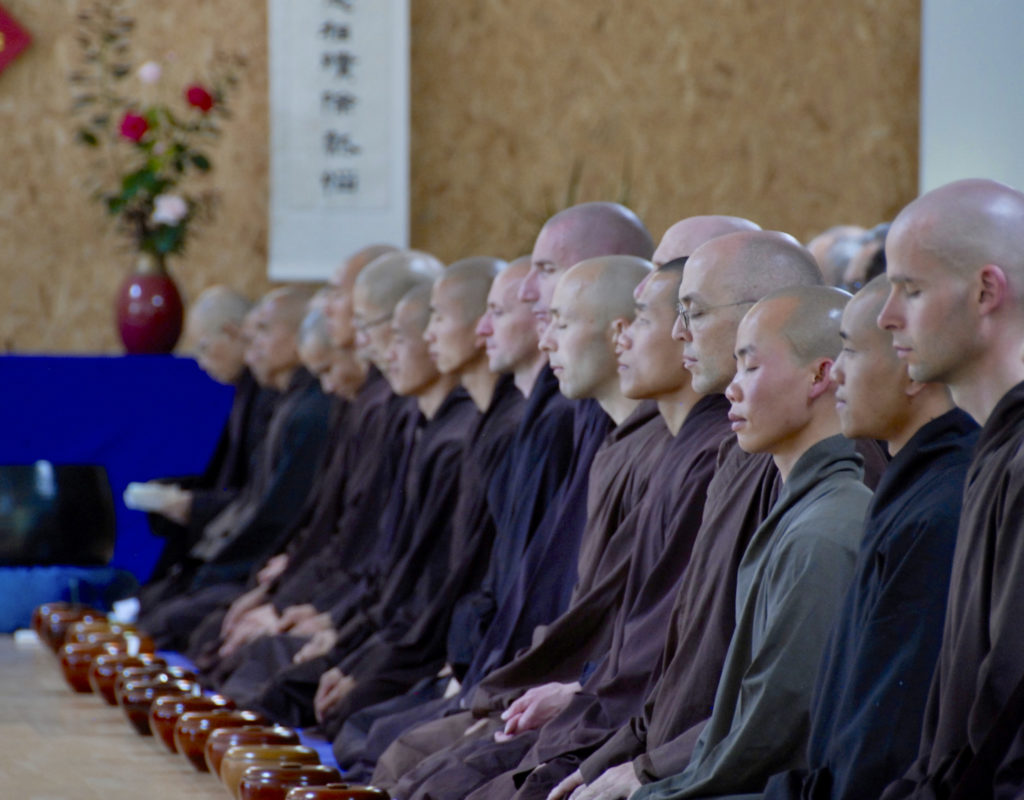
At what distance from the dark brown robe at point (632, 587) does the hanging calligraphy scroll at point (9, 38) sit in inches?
200

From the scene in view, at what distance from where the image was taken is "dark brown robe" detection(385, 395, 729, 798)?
3.00 m

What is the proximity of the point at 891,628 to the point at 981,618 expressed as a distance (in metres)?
0.17

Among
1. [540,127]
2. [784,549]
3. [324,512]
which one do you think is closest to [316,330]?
[324,512]

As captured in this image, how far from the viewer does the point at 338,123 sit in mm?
7504

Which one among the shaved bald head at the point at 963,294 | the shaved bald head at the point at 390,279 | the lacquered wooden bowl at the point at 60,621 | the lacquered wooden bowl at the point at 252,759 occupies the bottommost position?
the lacquered wooden bowl at the point at 60,621

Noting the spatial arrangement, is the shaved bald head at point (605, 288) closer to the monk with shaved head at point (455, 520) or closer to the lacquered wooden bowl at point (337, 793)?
the monk with shaved head at point (455, 520)

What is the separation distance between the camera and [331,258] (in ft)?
24.8

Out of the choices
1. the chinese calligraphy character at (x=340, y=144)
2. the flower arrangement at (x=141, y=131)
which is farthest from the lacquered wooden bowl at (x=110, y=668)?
the chinese calligraphy character at (x=340, y=144)

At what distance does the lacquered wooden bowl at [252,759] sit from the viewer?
10.6 feet

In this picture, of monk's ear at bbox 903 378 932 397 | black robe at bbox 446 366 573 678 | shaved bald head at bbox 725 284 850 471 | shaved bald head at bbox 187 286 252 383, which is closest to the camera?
monk's ear at bbox 903 378 932 397

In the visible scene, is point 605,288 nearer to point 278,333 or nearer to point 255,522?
point 255,522

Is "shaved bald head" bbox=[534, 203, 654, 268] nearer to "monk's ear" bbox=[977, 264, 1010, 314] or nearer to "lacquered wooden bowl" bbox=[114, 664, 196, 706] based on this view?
"lacquered wooden bowl" bbox=[114, 664, 196, 706]

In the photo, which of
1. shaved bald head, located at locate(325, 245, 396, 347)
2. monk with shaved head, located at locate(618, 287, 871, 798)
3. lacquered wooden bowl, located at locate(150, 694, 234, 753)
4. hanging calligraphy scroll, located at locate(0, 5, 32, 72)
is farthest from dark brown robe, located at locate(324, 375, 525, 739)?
hanging calligraphy scroll, located at locate(0, 5, 32, 72)

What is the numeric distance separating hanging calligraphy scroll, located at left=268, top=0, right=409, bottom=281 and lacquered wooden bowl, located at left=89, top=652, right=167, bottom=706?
10.7 ft
